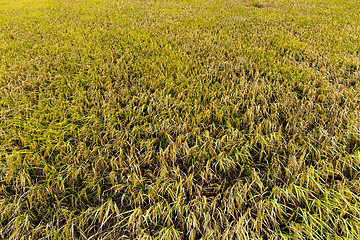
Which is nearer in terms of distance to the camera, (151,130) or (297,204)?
(297,204)

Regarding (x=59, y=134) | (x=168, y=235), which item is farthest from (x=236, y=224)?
(x=59, y=134)

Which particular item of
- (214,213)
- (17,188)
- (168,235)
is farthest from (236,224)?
(17,188)

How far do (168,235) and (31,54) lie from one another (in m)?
6.35

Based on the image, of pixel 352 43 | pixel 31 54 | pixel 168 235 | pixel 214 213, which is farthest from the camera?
pixel 352 43

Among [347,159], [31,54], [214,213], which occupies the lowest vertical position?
[214,213]

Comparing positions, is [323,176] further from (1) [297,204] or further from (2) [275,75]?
(2) [275,75]

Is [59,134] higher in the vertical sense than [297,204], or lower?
higher

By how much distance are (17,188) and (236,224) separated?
235cm

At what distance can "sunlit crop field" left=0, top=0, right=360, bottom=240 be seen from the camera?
74.1 inches

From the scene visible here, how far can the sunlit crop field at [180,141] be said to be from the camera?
188cm

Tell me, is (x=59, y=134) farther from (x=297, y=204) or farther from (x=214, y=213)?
(x=297, y=204)

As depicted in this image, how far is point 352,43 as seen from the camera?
605 centimetres

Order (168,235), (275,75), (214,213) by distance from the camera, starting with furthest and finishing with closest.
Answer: (275,75)
(214,213)
(168,235)

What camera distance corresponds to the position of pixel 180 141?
2637 mm
